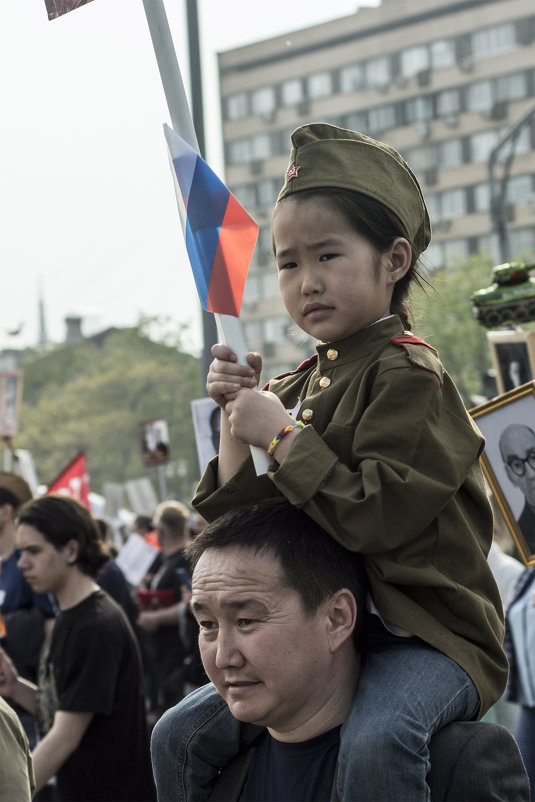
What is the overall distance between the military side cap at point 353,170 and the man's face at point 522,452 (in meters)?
1.30

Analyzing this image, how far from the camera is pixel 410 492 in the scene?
241cm

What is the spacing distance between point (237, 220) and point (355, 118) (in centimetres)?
6917

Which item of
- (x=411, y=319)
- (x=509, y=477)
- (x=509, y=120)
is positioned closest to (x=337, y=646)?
(x=411, y=319)

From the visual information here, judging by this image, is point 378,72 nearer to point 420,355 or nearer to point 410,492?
point 420,355

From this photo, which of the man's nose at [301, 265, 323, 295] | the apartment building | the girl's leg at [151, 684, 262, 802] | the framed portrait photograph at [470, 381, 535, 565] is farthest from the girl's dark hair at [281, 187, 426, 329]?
the apartment building

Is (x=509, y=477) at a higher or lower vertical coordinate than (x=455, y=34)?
lower

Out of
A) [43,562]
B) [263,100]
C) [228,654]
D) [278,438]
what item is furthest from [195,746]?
[263,100]

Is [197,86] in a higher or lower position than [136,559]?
higher

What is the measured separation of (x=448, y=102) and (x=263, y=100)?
40.5 feet

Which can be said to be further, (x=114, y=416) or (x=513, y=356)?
(x=114, y=416)

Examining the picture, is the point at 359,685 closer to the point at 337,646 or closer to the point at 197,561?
the point at 337,646

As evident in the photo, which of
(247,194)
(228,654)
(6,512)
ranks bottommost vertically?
(6,512)

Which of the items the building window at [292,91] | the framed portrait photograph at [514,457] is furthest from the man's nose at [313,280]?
the building window at [292,91]

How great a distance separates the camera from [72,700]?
5.02 metres
